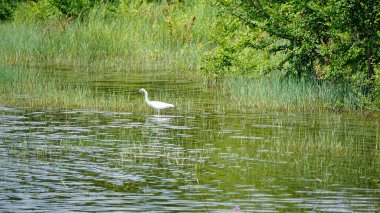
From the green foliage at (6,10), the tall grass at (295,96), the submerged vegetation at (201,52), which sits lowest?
the tall grass at (295,96)

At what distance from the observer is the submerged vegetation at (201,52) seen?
63.4 ft

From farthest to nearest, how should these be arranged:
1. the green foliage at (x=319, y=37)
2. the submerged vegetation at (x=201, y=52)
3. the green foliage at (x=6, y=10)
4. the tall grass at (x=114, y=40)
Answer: the green foliage at (x=6, y=10) < the tall grass at (x=114, y=40) < the submerged vegetation at (x=201, y=52) < the green foliage at (x=319, y=37)

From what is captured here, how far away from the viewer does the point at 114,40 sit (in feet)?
98.2

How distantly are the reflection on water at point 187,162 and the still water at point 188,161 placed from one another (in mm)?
16

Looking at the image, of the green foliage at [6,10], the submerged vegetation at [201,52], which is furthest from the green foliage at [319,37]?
the green foliage at [6,10]

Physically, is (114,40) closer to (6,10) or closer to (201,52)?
(201,52)

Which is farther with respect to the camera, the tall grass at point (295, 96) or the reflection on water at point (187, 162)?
the tall grass at point (295, 96)

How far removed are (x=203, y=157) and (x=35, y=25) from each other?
20.5 metres

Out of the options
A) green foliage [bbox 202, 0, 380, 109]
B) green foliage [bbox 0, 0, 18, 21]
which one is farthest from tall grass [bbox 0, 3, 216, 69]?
green foliage [bbox 202, 0, 380, 109]

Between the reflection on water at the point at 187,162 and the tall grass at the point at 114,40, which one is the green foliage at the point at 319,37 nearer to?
the reflection on water at the point at 187,162

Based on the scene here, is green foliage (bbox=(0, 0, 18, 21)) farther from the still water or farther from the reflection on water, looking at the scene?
the reflection on water

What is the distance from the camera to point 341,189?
11367 mm

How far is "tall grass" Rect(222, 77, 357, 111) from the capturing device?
1934cm

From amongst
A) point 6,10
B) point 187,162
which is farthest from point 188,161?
point 6,10
